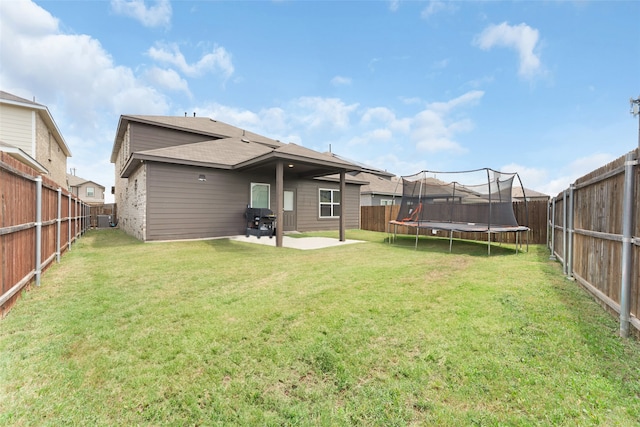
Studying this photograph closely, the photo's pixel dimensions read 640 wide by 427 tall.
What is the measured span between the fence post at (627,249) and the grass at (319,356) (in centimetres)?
18

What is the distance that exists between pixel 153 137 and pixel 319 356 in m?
13.3

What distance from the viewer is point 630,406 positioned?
1565 millimetres

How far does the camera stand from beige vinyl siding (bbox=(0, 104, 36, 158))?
983 cm

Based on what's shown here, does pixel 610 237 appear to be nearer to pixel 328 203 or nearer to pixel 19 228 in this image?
pixel 19 228

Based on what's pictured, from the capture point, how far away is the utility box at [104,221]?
16.6 metres

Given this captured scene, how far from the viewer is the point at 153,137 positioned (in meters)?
12.3

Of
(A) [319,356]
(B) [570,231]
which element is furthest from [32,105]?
(B) [570,231]

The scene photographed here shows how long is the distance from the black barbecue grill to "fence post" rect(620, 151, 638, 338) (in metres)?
8.51

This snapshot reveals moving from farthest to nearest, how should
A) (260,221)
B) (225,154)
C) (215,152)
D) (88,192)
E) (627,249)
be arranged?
(88,192) → (225,154) → (215,152) → (260,221) → (627,249)

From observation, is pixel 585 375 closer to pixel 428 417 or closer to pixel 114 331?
pixel 428 417

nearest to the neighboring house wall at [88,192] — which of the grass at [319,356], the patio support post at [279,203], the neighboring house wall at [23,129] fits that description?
the neighboring house wall at [23,129]

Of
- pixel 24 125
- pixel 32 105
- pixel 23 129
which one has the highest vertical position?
pixel 32 105

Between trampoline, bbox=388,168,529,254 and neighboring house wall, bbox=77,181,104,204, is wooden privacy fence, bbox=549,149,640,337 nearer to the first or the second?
trampoline, bbox=388,168,529,254

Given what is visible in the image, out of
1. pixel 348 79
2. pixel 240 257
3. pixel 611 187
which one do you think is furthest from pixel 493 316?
pixel 348 79
